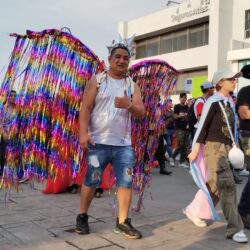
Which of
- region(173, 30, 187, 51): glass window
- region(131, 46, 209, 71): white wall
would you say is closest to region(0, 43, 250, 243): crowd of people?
region(131, 46, 209, 71): white wall

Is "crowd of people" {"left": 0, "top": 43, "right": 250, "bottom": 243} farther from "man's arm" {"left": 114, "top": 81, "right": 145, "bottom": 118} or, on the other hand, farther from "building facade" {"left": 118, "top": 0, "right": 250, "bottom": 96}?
"building facade" {"left": 118, "top": 0, "right": 250, "bottom": 96}

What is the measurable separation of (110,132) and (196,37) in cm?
2599

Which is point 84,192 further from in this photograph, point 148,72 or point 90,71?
point 148,72

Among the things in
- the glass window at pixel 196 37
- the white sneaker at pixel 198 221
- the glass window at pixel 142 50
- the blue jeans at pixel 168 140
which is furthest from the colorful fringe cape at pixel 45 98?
the glass window at pixel 142 50

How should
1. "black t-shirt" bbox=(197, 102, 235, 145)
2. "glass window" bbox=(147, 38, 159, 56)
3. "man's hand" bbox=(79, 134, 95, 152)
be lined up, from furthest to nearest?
"glass window" bbox=(147, 38, 159, 56)
"black t-shirt" bbox=(197, 102, 235, 145)
"man's hand" bbox=(79, 134, 95, 152)

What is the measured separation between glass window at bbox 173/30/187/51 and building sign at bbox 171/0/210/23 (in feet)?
3.58

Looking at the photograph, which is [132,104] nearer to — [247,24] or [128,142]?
[128,142]

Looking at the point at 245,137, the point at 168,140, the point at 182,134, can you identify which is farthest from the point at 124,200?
the point at 168,140

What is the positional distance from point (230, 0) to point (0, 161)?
2233 cm

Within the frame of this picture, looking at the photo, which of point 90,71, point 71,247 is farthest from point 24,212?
point 90,71

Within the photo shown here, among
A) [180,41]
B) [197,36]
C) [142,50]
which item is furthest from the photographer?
[142,50]

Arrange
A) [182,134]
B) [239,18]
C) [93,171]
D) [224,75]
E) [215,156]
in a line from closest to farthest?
[93,171], [215,156], [224,75], [182,134], [239,18]

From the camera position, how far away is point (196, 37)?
28.6m

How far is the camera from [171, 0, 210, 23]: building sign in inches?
1061
